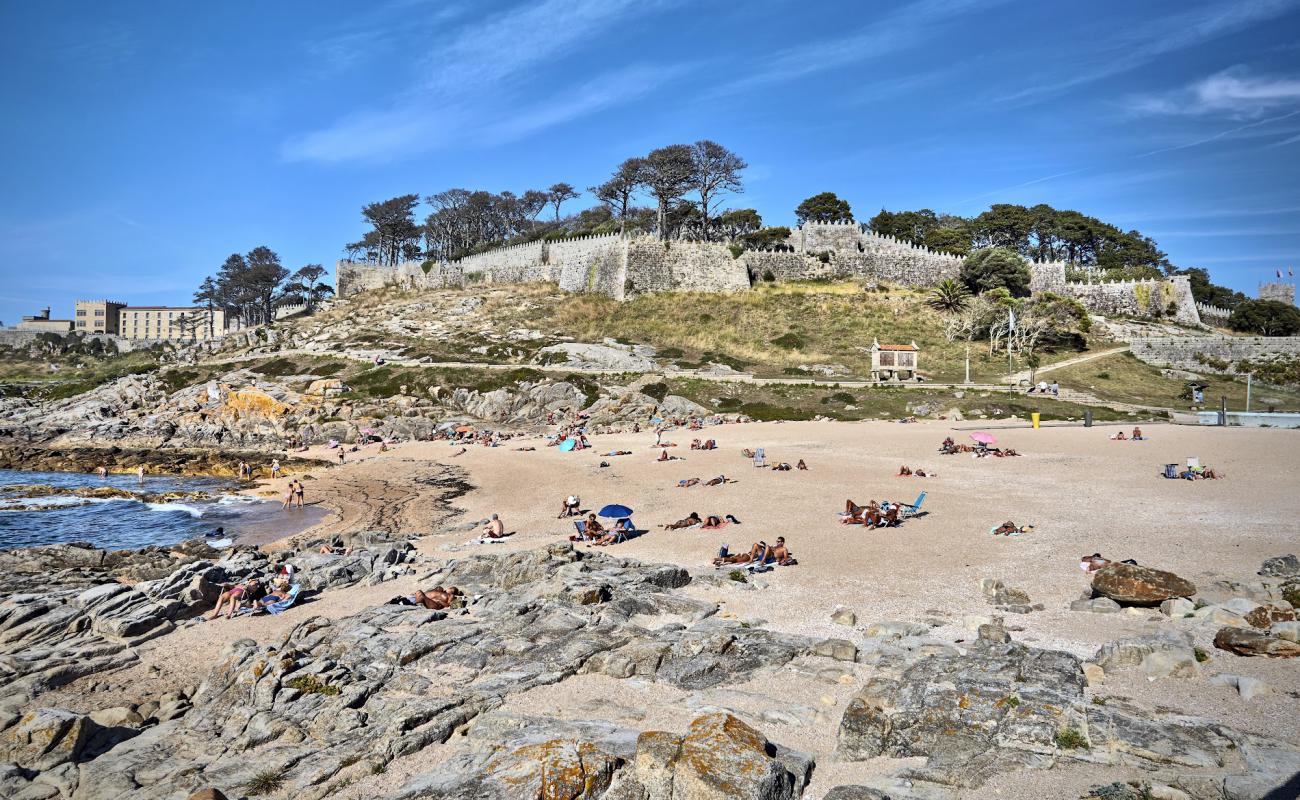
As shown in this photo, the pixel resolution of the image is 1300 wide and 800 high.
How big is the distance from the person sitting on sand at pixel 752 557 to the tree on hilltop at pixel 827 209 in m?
75.8

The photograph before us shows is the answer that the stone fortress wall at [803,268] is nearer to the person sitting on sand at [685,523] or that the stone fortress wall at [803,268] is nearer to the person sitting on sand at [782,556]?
the person sitting on sand at [685,523]

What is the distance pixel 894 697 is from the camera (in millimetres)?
8562

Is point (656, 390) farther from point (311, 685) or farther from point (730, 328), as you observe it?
point (311, 685)

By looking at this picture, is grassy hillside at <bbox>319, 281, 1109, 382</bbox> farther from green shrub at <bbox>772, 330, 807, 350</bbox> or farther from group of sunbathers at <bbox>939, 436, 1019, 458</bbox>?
group of sunbathers at <bbox>939, 436, 1019, 458</bbox>

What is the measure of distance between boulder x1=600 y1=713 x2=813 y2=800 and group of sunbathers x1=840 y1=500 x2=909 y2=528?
36.0ft

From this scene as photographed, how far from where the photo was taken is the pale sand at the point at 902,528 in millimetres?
9328

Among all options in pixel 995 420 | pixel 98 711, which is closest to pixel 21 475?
pixel 98 711

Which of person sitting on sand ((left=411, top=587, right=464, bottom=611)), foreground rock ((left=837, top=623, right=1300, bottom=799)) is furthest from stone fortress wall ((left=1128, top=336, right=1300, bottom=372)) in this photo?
person sitting on sand ((left=411, top=587, right=464, bottom=611))

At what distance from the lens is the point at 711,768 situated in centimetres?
684

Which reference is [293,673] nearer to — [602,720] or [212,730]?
[212,730]

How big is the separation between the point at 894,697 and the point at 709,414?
33.7 meters

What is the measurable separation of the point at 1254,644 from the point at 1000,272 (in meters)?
67.1

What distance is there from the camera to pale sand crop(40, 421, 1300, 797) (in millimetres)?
9328

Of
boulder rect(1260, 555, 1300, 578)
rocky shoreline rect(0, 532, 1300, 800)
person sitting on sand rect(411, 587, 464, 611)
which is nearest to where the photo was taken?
rocky shoreline rect(0, 532, 1300, 800)
